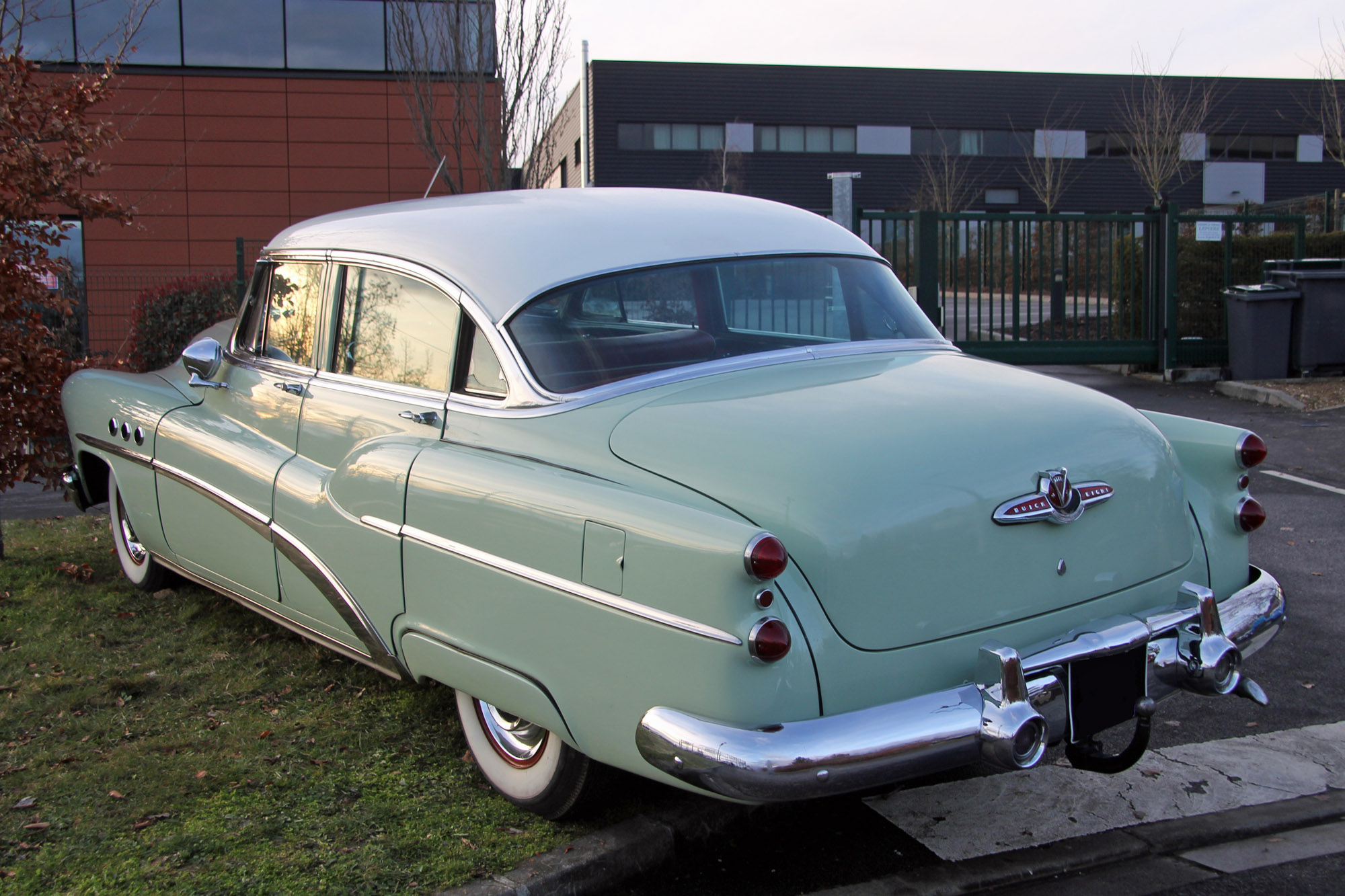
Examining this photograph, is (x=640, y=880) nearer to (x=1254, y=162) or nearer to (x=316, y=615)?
(x=316, y=615)

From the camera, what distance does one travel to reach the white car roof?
134 inches

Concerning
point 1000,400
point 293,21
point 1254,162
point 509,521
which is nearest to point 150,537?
point 509,521

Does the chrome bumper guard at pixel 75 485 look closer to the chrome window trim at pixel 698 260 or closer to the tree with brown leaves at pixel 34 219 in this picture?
the tree with brown leaves at pixel 34 219

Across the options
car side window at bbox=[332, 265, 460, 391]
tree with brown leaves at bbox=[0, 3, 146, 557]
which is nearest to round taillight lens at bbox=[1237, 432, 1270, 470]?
car side window at bbox=[332, 265, 460, 391]

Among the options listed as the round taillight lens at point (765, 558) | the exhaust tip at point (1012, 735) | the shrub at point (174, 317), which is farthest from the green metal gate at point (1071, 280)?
the round taillight lens at point (765, 558)

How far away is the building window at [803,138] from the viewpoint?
44.6 meters

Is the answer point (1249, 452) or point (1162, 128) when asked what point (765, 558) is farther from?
point (1162, 128)

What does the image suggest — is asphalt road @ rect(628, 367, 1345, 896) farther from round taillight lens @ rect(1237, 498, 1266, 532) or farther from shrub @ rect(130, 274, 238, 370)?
shrub @ rect(130, 274, 238, 370)

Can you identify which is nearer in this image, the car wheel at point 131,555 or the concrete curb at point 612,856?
the concrete curb at point 612,856

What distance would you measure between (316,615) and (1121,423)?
8.58 ft

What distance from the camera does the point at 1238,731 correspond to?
399 cm

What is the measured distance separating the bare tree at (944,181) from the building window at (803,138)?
3.22 metres

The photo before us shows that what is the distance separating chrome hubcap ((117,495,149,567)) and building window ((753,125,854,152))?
135 feet

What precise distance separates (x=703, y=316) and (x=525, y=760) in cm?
149
